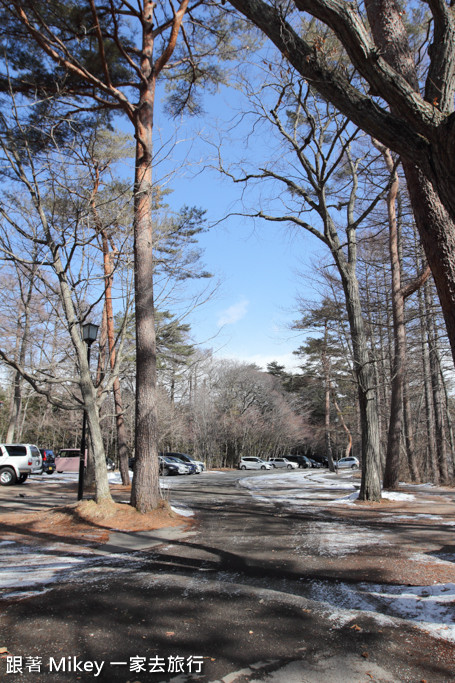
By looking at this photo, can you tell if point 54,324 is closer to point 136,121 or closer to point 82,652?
point 136,121

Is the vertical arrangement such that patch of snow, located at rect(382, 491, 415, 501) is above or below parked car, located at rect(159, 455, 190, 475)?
above

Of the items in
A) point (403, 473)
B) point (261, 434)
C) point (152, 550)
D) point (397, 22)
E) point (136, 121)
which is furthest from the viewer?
point (261, 434)

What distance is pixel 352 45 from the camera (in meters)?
3.56

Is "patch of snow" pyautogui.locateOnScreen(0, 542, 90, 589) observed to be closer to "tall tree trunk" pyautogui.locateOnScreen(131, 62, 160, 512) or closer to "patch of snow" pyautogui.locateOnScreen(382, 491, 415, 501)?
"tall tree trunk" pyautogui.locateOnScreen(131, 62, 160, 512)

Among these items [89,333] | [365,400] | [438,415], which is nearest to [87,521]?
[89,333]

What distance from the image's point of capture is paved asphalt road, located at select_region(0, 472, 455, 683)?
263cm

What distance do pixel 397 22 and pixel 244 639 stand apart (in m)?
5.77

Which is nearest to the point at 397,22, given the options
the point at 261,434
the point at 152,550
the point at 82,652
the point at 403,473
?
the point at 82,652

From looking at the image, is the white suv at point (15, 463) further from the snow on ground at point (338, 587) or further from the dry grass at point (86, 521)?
the snow on ground at point (338, 587)

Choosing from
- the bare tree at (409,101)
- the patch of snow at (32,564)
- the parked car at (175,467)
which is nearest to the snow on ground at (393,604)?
the bare tree at (409,101)

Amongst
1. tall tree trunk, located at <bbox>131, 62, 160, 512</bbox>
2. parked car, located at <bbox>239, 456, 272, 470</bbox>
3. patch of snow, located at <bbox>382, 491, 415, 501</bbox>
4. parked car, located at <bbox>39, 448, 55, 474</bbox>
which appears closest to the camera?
tall tree trunk, located at <bbox>131, 62, 160, 512</bbox>

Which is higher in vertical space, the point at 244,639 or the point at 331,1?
the point at 331,1

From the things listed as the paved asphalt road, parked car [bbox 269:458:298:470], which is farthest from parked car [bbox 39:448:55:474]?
parked car [bbox 269:458:298:470]

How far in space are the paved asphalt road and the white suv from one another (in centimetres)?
1363
